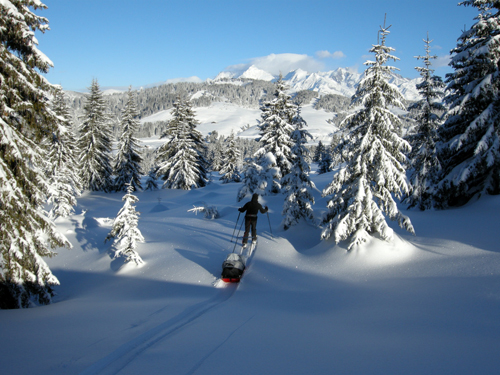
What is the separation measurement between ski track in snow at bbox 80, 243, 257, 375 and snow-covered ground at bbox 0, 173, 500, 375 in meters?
0.02

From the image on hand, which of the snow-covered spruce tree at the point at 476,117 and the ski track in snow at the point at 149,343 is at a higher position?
the snow-covered spruce tree at the point at 476,117

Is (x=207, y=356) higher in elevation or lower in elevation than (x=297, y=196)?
lower

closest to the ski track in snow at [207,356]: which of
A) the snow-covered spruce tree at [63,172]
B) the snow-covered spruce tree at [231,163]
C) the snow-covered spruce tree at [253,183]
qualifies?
the snow-covered spruce tree at [253,183]

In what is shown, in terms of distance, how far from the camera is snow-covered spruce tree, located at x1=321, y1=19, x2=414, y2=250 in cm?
899

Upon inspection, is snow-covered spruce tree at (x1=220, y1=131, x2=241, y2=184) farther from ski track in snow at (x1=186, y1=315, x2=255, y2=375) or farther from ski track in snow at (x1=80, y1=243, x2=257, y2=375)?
ski track in snow at (x1=186, y1=315, x2=255, y2=375)

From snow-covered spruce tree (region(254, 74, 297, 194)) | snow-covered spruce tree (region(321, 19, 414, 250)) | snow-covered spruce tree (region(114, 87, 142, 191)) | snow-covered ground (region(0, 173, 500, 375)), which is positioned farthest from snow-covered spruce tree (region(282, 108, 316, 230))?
snow-covered spruce tree (region(114, 87, 142, 191))

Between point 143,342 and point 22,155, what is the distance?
6.52 meters

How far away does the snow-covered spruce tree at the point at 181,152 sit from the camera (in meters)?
33.8

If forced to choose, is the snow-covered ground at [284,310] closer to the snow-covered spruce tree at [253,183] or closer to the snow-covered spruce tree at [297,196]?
the snow-covered spruce tree at [297,196]

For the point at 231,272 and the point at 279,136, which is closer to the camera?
the point at 231,272

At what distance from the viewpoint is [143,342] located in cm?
472

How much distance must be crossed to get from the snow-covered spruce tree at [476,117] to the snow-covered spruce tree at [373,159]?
5856mm

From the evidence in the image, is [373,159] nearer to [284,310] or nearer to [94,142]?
[284,310]

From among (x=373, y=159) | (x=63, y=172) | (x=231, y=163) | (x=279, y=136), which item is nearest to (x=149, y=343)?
(x=373, y=159)
